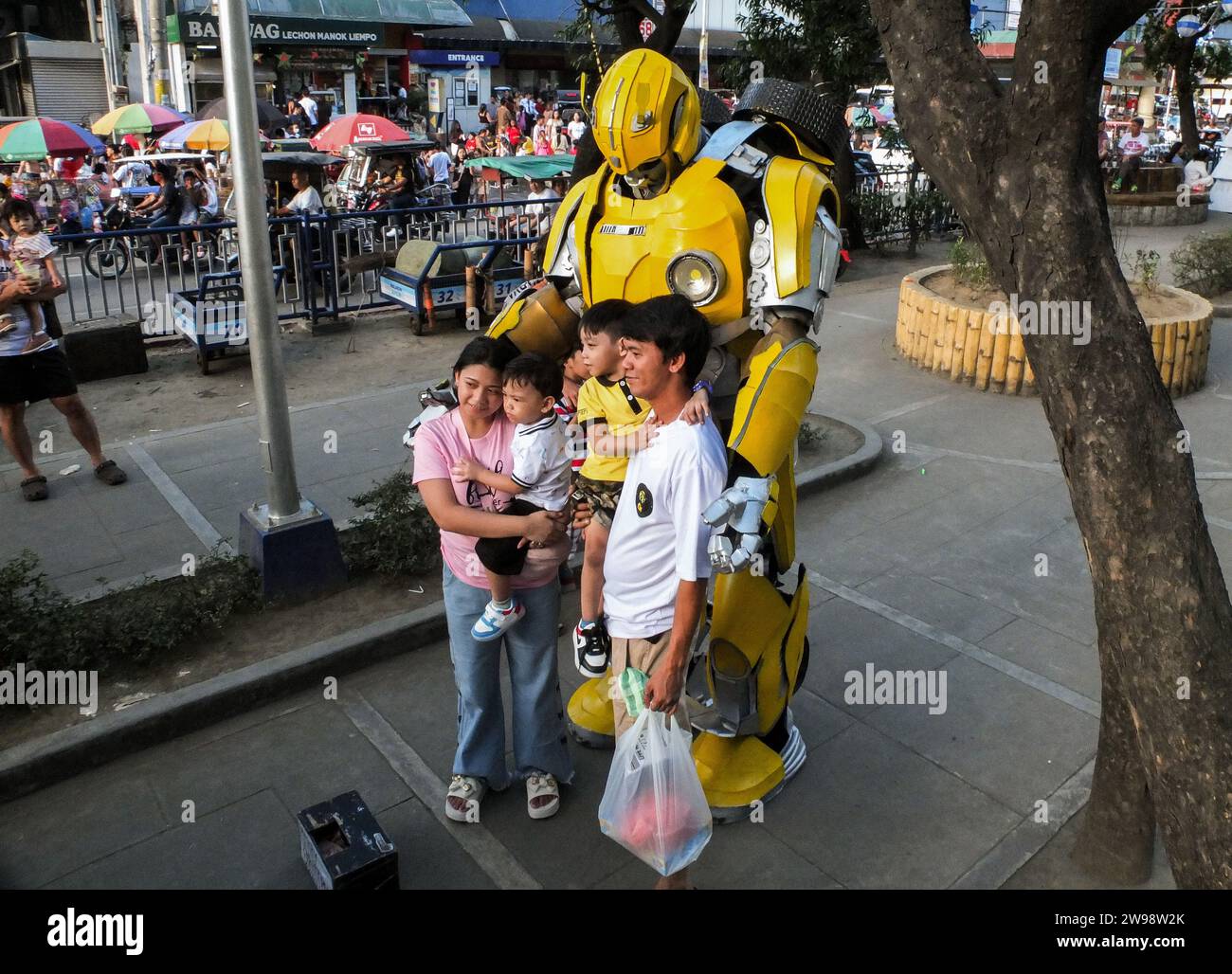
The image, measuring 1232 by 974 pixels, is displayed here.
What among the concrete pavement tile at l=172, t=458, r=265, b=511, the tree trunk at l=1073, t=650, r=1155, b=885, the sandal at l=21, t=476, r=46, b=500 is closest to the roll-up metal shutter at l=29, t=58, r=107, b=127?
the concrete pavement tile at l=172, t=458, r=265, b=511

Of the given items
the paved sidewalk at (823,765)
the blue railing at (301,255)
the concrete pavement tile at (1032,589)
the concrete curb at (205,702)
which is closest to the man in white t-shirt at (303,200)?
the blue railing at (301,255)

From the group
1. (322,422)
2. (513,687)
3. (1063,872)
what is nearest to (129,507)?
(322,422)

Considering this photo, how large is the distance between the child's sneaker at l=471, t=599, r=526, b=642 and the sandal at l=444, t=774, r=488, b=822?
2.14ft

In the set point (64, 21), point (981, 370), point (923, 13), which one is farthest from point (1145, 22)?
point (64, 21)

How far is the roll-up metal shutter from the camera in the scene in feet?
89.1

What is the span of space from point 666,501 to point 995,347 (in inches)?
279

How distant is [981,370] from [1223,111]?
43.3 meters

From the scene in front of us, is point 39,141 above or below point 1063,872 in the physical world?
above

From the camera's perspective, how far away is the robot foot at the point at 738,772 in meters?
4.03

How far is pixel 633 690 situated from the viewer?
3.27m

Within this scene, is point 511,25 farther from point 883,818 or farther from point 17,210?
point 883,818

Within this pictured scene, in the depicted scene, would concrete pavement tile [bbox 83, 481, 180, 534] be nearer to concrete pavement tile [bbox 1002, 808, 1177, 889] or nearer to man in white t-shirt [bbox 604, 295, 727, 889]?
man in white t-shirt [bbox 604, 295, 727, 889]

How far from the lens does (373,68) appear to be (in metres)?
32.5
